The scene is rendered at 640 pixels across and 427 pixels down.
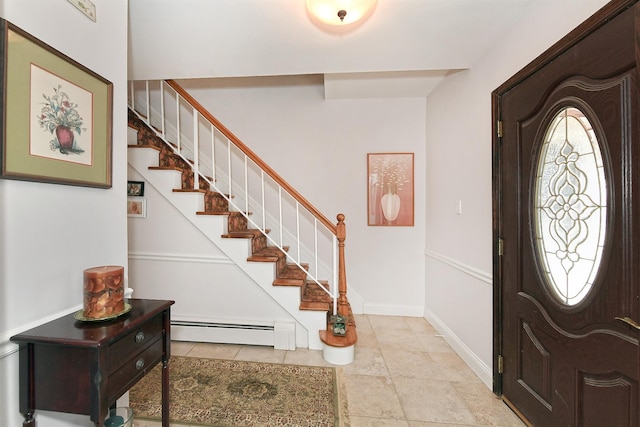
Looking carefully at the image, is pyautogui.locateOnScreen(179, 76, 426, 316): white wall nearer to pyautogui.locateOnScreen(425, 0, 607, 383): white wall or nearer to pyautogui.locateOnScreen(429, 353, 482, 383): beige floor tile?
pyautogui.locateOnScreen(425, 0, 607, 383): white wall

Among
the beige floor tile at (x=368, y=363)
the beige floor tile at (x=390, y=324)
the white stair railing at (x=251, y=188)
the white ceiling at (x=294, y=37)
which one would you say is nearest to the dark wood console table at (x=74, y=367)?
the beige floor tile at (x=368, y=363)

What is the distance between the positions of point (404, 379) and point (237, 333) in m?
1.52

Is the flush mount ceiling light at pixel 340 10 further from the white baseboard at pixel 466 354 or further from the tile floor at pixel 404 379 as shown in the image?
the white baseboard at pixel 466 354

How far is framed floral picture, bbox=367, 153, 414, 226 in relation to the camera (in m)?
3.07

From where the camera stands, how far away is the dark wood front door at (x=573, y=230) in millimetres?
1002

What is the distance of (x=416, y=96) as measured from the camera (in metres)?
3.02

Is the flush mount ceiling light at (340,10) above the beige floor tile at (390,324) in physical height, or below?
above

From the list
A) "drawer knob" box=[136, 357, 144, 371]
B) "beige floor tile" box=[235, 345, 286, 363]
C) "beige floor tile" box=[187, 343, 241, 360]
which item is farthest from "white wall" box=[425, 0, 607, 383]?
"drawer knob" box=[136, 357, 144, 371]

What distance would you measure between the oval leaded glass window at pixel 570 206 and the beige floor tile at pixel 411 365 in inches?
45.2

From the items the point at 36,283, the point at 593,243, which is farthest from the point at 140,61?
the point at 593,243

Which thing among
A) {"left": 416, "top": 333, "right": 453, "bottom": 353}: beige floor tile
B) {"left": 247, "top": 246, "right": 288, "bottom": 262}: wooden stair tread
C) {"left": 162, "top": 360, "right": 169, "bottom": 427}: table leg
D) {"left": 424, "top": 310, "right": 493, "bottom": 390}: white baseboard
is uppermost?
{"left": 247, "top": 246, "right": 288, "bottom": 262}: wooden stair tread

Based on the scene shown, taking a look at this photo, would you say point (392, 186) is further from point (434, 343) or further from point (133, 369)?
point (133, 369)

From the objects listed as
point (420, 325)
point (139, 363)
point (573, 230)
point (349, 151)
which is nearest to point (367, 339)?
point (420, 325)

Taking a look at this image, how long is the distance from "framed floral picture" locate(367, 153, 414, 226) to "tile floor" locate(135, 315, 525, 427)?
51.3 inches
